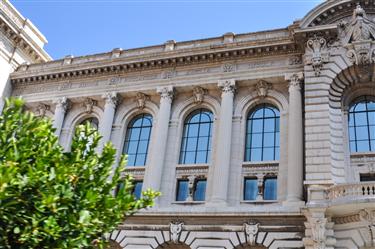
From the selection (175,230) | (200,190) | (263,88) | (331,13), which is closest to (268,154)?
(263,88)

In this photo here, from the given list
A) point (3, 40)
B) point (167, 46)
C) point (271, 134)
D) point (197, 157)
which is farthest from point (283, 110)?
point (3, 40)

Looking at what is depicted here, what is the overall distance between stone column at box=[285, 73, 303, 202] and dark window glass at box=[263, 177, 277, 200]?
127cm

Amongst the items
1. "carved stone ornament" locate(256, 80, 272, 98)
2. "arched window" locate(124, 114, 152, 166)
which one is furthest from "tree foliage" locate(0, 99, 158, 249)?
"carved stone ornament" locate(256, 80, 272, 98)

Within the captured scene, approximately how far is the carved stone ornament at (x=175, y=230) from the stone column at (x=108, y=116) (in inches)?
318

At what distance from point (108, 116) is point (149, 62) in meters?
4.72

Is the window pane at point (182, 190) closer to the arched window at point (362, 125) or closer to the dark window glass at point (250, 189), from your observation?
the dark window glass at point (250, 189)

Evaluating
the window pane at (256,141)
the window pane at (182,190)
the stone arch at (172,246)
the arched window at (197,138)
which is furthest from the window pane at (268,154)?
the stone arch at (172,246)

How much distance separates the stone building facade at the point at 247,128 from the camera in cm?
2245

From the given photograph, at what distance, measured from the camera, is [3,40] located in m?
34.0

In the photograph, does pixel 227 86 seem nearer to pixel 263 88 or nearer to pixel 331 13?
pixel 263 88

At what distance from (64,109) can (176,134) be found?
9230mm

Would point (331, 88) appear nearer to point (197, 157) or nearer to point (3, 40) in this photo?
point (197, 157)

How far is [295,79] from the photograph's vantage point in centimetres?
2625

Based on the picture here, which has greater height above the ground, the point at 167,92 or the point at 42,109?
the point at 167,92
